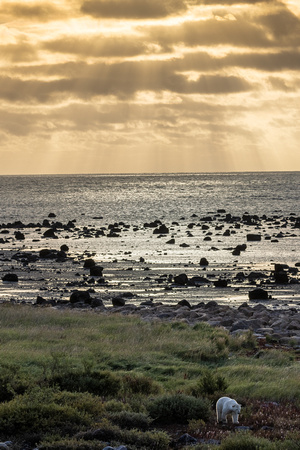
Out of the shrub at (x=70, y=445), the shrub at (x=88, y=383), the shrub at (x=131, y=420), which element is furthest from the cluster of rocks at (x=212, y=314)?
the shrub at (x=70, y=445)

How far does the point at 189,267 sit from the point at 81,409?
30782mm

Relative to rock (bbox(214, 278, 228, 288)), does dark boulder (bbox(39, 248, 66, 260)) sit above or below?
above

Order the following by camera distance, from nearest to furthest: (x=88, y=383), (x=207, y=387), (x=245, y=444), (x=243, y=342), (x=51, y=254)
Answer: (x=245, y=444)
(x=207, y=387)
(x=88, y=383)
(x=243, y=342)
(x=51, y=254)

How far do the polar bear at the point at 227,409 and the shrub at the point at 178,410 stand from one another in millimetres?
317

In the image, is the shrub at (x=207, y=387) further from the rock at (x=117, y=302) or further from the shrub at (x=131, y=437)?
the rock at (x=117, y=302)

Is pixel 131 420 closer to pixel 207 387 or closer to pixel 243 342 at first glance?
pixel 207 387

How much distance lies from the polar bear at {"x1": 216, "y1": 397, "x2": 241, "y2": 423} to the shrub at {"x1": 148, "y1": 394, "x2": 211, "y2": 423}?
317 millimetres

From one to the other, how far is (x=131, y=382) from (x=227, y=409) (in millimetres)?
3023

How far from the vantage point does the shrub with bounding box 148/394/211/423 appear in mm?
10703

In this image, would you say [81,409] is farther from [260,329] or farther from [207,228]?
[207,228]

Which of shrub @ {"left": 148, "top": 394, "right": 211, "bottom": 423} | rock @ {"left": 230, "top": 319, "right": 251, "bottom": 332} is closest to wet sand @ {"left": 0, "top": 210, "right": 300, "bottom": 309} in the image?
rock @ {"left": 230, "top": 319, "right": 251, "bottom": 332}

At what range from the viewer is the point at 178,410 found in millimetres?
10773

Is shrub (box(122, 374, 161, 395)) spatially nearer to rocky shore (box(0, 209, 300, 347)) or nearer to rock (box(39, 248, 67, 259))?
rocky shore (box(0, 209, 300, 347))

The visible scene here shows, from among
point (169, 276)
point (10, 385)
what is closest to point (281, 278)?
point (169, 276)
